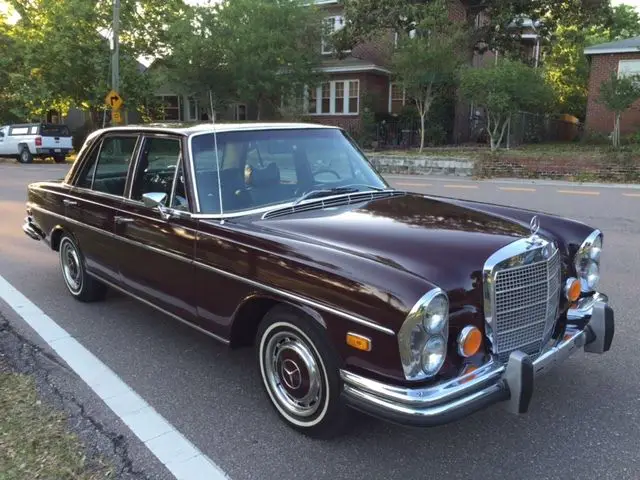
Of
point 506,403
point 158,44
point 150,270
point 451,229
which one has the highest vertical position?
point 158,44

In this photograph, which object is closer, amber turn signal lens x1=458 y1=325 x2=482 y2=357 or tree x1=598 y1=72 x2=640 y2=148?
amber turn signal lens x1=458 y1=325 x2=482 y2=357

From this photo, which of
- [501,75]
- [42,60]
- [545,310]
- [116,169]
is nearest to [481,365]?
[545,310]

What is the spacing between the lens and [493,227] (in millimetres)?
3350

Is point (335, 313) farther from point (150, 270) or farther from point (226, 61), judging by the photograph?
point (226, 61)

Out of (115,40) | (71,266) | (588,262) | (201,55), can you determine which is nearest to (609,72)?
(201,55)

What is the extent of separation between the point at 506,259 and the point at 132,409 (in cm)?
228

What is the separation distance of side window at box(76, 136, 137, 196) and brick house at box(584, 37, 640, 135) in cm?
2393

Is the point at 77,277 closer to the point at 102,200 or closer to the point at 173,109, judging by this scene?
the point at 102,200

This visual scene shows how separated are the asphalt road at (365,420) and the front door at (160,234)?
18.0 inches

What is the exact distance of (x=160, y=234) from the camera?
3971mm

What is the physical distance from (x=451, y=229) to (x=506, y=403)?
3.20 feet

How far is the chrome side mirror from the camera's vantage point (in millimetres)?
3904

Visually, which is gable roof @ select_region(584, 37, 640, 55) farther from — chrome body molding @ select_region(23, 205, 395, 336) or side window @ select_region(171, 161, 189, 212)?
chrome body molding @ select_region(23, 205, 395, 336)

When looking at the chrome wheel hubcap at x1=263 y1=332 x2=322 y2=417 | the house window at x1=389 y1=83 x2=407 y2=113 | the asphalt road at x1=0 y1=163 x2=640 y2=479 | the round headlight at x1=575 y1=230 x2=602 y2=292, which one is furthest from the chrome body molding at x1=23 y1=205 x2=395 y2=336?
the house window at x1=389 y1=83 x2=407 y2=113
